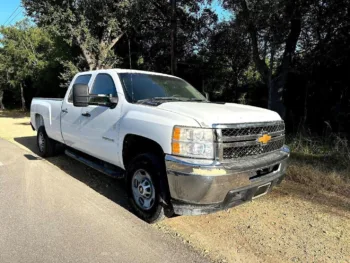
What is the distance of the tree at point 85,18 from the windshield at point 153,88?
A: 1085 cm

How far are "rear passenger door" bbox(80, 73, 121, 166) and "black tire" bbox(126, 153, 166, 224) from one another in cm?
49

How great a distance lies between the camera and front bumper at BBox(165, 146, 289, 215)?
11.0ft

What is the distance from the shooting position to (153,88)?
4.85 meters

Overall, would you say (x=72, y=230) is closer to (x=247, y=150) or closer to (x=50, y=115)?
(x=247, y=150)

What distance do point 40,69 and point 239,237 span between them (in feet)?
85.7

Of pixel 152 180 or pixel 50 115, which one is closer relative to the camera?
pixel 152 180

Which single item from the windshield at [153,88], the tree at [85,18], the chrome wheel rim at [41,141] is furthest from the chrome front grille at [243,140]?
the tree at [85,18]

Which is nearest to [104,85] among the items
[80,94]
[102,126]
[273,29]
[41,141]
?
[80,94]

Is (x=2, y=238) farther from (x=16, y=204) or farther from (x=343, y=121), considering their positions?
(x=343, y=121)

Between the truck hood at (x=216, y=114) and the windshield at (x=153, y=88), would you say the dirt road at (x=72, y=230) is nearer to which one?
the truck hood at (x=216, y=114)

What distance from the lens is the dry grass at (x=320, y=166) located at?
17.4ft

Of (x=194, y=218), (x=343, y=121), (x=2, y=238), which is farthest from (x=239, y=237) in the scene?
(x=343, y=121)

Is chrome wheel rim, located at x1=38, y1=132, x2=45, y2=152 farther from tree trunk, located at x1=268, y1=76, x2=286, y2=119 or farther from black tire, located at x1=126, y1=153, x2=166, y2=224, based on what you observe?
tree trunk, located at x1=268, y1=76, x2=286, y2=119

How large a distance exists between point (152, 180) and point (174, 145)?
608 millimetres
